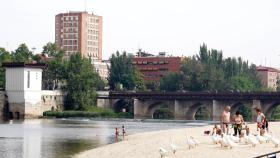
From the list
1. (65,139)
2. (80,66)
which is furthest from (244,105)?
(65,139)

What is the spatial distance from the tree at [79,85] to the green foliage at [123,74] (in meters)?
22.2

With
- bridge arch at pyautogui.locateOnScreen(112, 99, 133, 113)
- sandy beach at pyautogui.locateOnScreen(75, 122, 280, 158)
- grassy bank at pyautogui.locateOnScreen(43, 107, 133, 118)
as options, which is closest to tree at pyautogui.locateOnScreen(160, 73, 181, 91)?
bridge arch at pyautogui.locateOnScreen(112, 99, 133, 113)

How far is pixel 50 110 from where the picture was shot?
139625 millimetres

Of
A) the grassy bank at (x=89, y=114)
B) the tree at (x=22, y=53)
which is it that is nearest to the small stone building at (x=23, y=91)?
the grassy bank at (x=89, y=114)

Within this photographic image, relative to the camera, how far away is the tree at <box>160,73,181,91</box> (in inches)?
6496

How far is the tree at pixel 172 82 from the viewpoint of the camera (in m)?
165

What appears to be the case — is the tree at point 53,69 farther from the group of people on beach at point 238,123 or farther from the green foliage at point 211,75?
the group of people on beach at point 238,123

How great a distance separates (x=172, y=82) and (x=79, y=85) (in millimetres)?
30901

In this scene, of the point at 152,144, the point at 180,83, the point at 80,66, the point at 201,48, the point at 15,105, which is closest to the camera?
the point at 152,144

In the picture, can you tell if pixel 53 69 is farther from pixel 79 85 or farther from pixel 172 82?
pixel 172 82

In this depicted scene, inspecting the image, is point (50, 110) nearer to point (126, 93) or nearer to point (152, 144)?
point (126, 93)

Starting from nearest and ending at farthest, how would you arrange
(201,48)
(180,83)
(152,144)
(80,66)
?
(152,144) → (80,66) → (180,83) → (201,48)

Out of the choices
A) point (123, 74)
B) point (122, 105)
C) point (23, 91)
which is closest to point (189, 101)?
point (122, 105)

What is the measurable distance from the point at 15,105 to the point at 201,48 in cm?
5517
